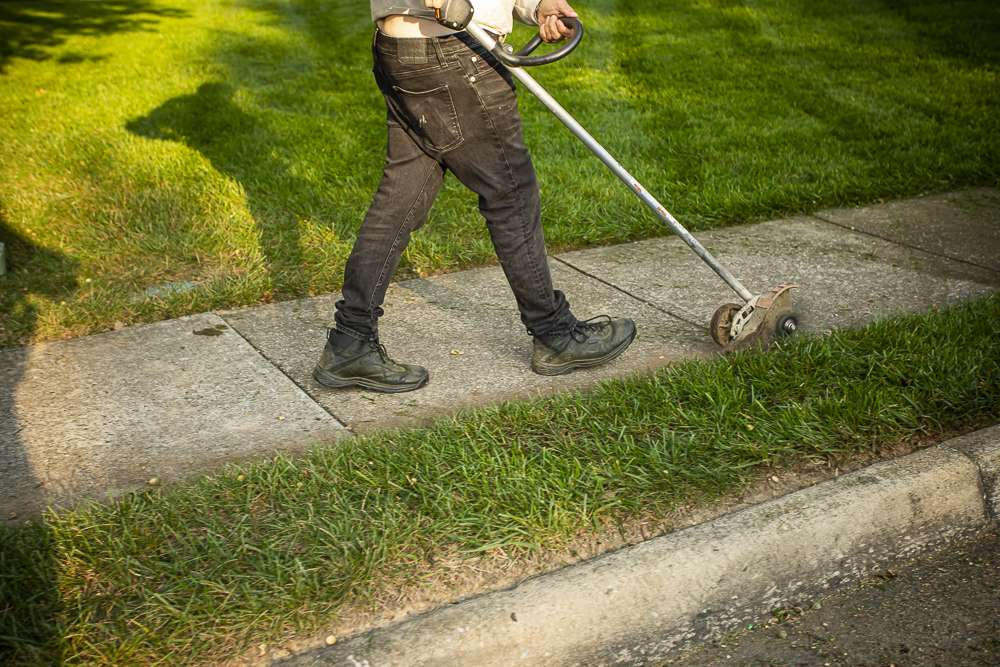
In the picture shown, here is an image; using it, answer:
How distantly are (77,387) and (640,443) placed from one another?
1.87 meters

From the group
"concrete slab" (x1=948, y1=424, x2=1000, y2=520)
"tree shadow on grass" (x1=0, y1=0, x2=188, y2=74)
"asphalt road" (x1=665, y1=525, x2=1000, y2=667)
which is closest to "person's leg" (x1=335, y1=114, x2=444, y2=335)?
"asphalt road" (x1=665, y1=525, x2=1000, y2=667)

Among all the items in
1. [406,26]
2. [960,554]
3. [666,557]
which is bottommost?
[960,554]

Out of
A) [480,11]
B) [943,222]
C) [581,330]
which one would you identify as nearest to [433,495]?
[581,330]

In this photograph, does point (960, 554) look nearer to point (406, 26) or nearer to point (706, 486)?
point (706, 486)

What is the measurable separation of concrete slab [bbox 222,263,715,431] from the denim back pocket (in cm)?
81

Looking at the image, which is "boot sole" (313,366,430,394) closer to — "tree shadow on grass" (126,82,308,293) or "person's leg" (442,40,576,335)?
"person's leg" (442,40,576,335)

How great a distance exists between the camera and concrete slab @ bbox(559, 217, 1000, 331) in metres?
4.23

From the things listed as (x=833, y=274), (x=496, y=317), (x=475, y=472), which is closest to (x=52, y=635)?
(x=475, y=472)

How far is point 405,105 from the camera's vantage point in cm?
Result: 329

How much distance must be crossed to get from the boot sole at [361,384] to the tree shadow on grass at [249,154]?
1.01 meters

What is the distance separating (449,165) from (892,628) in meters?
1.84

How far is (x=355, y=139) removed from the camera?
6652 mm

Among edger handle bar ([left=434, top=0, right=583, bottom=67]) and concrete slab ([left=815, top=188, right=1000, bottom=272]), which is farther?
concrete slab ([left=815, top=188, right=1000, bottom=272])

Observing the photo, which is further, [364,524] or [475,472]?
[475,472]
